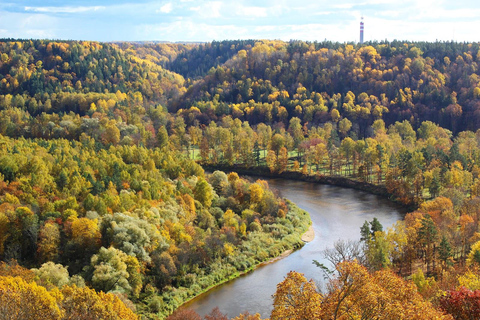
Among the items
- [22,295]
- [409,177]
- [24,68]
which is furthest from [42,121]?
[22,295]

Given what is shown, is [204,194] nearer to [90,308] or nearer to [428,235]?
[428,235]

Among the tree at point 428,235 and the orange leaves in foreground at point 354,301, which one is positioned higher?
the orange leaves in foreground at point 354,301

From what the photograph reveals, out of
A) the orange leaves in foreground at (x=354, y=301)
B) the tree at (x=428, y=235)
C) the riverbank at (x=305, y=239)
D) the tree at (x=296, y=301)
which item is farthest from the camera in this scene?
the riverbank at (x=305, y=239)

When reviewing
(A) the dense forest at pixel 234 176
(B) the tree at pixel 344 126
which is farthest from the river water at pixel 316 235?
(B) the tree at pixel 344 126

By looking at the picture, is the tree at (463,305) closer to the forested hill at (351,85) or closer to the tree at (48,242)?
the tree at (48,242)

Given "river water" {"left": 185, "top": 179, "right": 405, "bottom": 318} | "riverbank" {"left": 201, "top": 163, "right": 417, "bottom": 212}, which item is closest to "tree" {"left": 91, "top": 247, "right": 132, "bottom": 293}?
"river water" {"left": 185, "top": 179, "right": 405, "bottom": 318}

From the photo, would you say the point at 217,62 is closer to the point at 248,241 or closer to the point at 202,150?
the point at 202,150

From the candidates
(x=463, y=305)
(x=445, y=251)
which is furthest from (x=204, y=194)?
(x=463, y=305)
